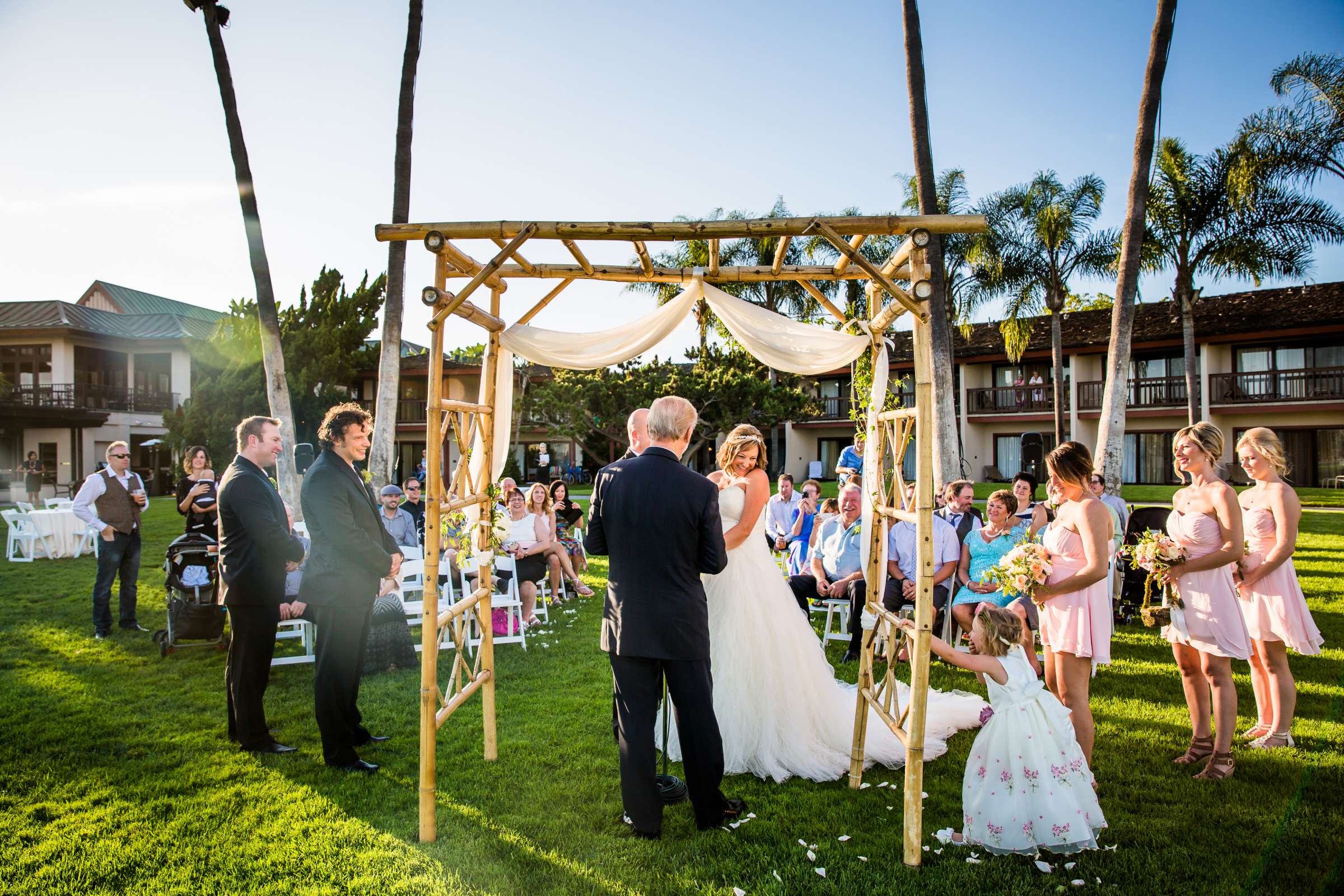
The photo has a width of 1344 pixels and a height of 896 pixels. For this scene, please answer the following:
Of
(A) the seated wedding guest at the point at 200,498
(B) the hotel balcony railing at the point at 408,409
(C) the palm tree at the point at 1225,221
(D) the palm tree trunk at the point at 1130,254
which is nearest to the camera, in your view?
(A) the seated wedding guest at the point at 200,498

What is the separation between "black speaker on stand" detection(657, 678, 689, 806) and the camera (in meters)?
4.12

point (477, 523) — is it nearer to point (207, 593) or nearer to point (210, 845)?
point (210, 845)

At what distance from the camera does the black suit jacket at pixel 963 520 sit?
7070 mm

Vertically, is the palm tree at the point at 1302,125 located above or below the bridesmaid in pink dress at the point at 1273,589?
above

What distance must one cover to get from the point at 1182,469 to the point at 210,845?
5.62 metres

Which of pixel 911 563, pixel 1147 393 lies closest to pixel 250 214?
pixel 911 563

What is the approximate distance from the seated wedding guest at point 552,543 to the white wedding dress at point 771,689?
4.63 metres

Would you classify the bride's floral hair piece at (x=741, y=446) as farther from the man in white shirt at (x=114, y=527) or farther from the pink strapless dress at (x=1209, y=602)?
the man in white shirt at (x=114, y=527)

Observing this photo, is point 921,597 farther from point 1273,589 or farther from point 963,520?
point 963,520

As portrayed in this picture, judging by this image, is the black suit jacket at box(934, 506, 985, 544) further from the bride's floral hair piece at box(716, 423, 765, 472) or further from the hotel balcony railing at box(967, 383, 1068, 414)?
the hotel balcony railing at box(967, 383, 1068, 414)

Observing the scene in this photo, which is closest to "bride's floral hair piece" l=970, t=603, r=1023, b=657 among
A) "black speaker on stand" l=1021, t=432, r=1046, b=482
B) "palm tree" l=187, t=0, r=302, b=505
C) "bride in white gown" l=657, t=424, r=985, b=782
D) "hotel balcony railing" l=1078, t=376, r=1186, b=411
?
"bride in white gown" l=657, t=424, r=985, b=782

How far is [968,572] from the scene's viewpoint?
6809mm

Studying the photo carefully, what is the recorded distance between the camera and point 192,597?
7133mm

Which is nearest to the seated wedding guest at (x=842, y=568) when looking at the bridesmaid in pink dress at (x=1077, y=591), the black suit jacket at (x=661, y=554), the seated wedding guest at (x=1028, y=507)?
the seated wedding guest at (x=1028, y=507)
